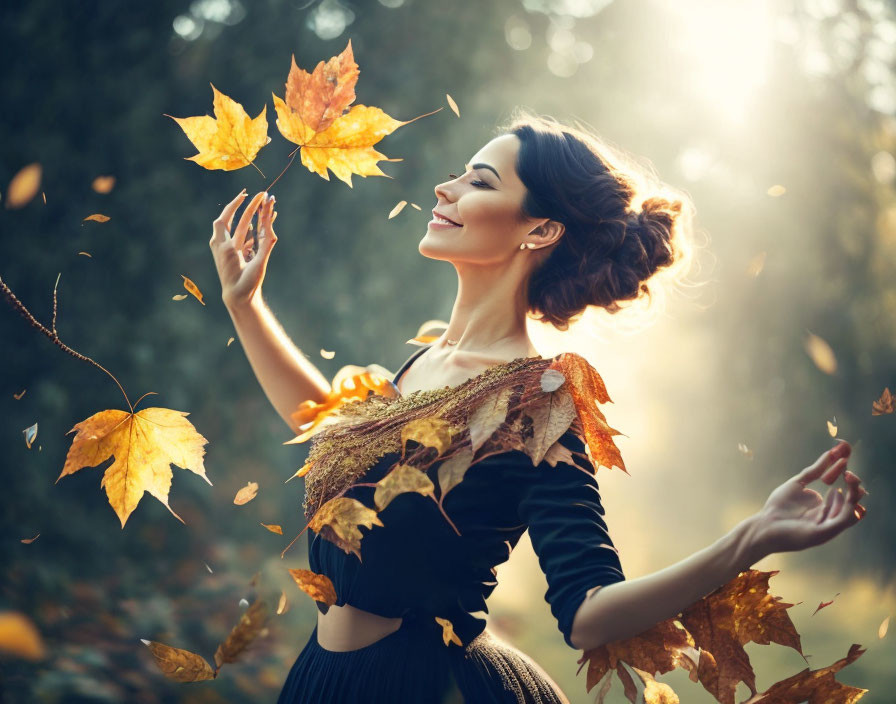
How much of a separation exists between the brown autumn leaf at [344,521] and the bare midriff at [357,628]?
3.9 inches

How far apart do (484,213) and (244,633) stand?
2.31 feet

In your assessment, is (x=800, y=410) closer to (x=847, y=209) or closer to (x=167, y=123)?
(x=847, y=209)

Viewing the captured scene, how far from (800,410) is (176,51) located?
3694 mm

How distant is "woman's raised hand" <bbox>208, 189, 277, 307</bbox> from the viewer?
4.88ft

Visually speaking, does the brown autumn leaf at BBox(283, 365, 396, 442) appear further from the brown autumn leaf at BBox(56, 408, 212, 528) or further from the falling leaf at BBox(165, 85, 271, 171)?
the falling leaf at BBox(165, 85, 271, 171)

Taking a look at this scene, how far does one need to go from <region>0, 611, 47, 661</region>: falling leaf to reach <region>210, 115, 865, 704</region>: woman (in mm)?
3409

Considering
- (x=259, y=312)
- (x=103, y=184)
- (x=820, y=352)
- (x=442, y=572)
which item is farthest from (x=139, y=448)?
(x=820, y=352)

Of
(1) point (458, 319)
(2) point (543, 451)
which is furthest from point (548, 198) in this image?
(2) point (543, 451)

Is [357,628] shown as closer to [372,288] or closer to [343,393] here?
[343,393]

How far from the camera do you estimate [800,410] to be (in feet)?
15.4

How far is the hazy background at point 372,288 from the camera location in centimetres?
416

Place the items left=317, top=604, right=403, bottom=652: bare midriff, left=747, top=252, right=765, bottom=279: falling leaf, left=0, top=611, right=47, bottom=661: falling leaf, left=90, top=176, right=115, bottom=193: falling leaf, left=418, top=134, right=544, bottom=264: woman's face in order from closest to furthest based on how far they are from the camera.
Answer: left=317, top=604, right=403, bottom=652: bare midriff → left=418, top=134, right=544, bottom=264: woman's face → left=747, top=252, right=765, bottom=279: falling leaf → left=90, top=176, right=115, bottom=193: falling leaf → left=0, top=611, right=47, bottom=661: falling leaf

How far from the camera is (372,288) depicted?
4.49m

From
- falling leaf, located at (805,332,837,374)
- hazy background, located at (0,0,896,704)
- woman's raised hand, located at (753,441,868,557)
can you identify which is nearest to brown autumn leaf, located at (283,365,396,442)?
woman's raised hand, located at (753,441,868,557)
